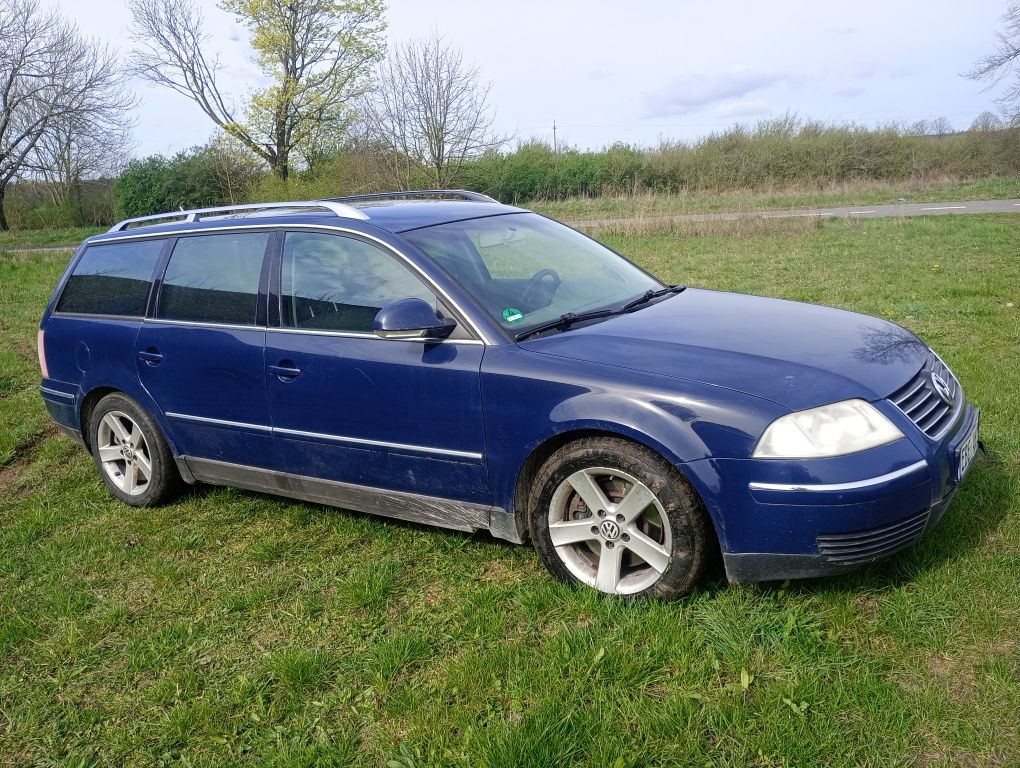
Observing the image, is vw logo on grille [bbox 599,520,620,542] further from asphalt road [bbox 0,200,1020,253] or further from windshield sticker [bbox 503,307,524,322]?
asphalt road [bbox 0,200,1020,253]

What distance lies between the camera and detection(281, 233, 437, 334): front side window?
12.6 ft

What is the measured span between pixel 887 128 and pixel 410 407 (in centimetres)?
3564

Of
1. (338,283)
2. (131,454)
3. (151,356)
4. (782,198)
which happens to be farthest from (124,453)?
(782,198)

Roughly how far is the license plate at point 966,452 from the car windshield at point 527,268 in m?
1.64

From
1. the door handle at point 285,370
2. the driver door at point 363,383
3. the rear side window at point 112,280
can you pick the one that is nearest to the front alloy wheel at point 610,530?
the driver door at point 363,383

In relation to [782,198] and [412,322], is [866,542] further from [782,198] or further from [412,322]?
[782,198]

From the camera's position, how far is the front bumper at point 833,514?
2896 mm

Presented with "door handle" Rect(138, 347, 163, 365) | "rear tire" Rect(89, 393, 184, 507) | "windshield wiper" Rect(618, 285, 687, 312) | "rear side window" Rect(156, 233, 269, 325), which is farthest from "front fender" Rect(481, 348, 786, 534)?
"rear tire" Rect(89, 393, 184, 507)

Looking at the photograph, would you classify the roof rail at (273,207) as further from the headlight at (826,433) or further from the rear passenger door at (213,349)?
the headlight at (826,433)

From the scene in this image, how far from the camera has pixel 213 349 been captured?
4348mm

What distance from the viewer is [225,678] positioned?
3.18m

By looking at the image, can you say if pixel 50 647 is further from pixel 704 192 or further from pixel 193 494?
pixel 704 192

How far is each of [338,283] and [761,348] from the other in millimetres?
2014

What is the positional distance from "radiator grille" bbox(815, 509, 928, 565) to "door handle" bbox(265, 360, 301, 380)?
2.49m
